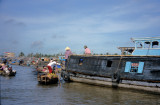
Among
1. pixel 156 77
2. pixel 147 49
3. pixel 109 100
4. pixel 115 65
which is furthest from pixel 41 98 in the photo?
pixel 147 49

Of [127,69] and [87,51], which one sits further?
[87,51]

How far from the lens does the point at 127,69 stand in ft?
47.4

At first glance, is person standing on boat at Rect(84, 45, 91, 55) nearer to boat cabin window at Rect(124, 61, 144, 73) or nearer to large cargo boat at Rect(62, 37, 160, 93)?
large cargo boat at Rect(62, 37, 160, 93)

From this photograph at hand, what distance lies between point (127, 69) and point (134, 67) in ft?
A: 1.96

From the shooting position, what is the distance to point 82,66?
18062mm

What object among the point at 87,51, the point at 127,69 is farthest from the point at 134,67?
the point at 87,51

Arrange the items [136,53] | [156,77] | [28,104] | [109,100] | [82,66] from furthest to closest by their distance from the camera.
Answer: [82,66] → [136,53] → [156,77] → [109,100] → [28,104]

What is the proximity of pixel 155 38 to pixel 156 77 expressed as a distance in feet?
11.0

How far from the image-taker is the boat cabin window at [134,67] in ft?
45.3

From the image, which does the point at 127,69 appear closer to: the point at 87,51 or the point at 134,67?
the point at 134,67

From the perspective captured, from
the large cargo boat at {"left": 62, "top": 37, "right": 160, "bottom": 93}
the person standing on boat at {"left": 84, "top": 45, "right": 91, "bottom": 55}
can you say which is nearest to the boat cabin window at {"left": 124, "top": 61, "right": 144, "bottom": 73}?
the large cargo boat at {"left": 62, "top": 37, "right": 160, "bottom": 93}

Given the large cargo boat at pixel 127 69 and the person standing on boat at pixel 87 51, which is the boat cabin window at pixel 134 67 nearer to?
the large cargo boat at pixel 127 69

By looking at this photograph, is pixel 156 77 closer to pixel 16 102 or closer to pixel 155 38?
pixel 155 38

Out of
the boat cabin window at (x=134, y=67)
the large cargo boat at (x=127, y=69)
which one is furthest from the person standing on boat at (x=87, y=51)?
the boat cabin window at (x=134, y=67)
